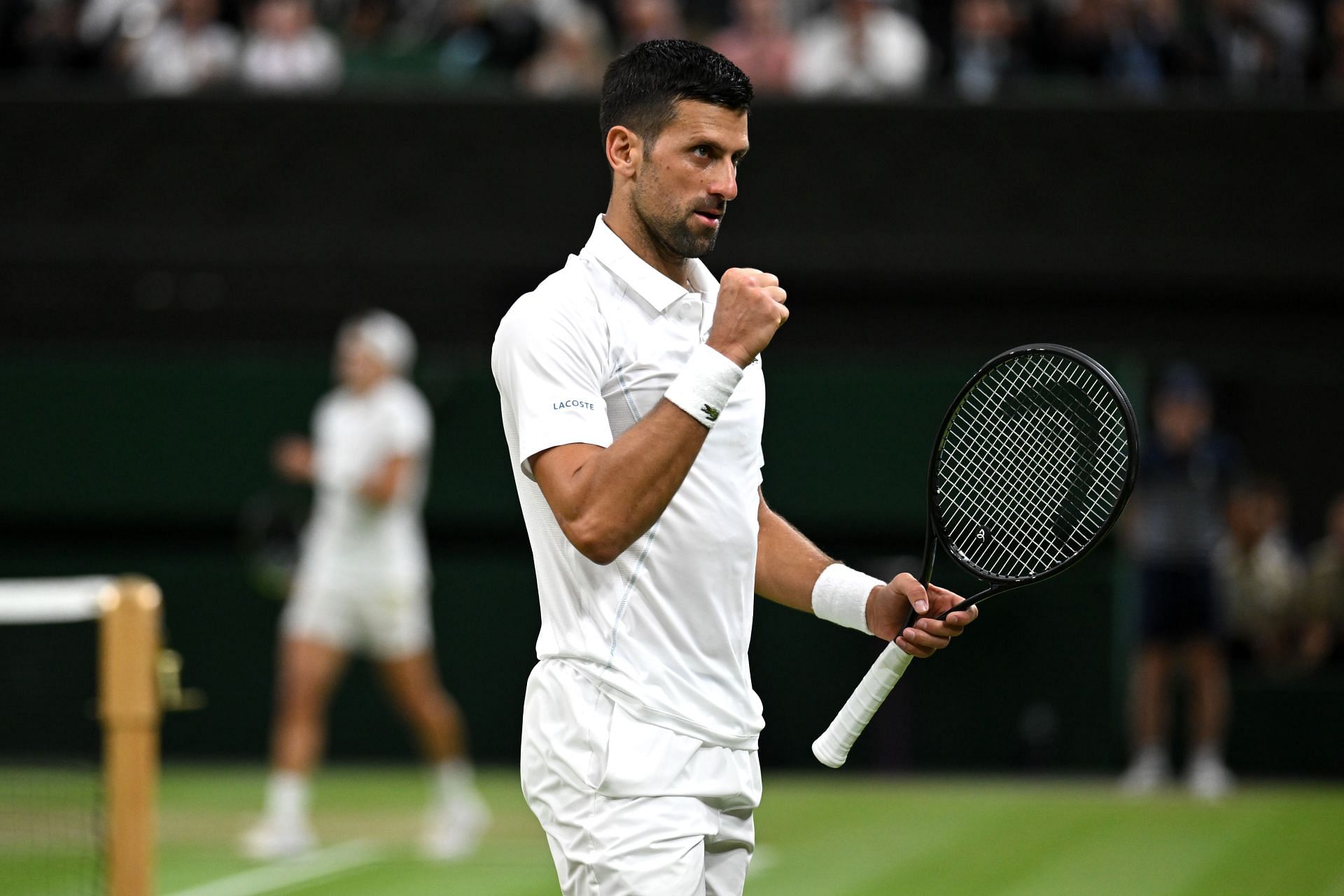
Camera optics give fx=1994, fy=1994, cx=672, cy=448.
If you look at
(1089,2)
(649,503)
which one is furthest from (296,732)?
(1089,2)

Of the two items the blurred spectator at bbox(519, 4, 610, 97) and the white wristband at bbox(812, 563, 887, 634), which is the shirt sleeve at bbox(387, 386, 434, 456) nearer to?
the blurred spectator at bbox(519, 4, 610, 97)

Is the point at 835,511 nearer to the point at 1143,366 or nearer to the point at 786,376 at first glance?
the point at 786,376

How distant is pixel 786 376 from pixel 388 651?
3.68 meters

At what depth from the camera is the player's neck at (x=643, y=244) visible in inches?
131

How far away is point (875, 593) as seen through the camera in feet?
11.2

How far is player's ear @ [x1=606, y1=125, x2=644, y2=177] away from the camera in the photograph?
3256mm

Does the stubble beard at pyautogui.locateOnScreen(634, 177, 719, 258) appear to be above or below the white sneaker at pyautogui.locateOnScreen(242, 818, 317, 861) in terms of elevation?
above

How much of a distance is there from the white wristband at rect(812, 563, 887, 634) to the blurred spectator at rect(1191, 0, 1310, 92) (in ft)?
30.9

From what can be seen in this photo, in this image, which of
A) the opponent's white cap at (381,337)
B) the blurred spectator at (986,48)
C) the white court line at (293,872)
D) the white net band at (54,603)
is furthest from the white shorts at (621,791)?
the blurred spectator at (986,48)

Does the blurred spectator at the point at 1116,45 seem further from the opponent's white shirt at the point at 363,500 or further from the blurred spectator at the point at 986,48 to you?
the opponent's white shirt at the point at 363,500

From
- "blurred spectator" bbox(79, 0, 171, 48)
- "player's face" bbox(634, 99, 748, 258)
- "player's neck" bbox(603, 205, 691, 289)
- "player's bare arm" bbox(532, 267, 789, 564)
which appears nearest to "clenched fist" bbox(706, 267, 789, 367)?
"player's bare arm" bbox(532, 267, 789, 564)

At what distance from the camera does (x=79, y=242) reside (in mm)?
12484

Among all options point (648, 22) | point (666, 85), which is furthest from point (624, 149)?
point (648, 22)

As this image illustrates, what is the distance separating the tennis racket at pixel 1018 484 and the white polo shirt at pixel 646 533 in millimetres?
310
